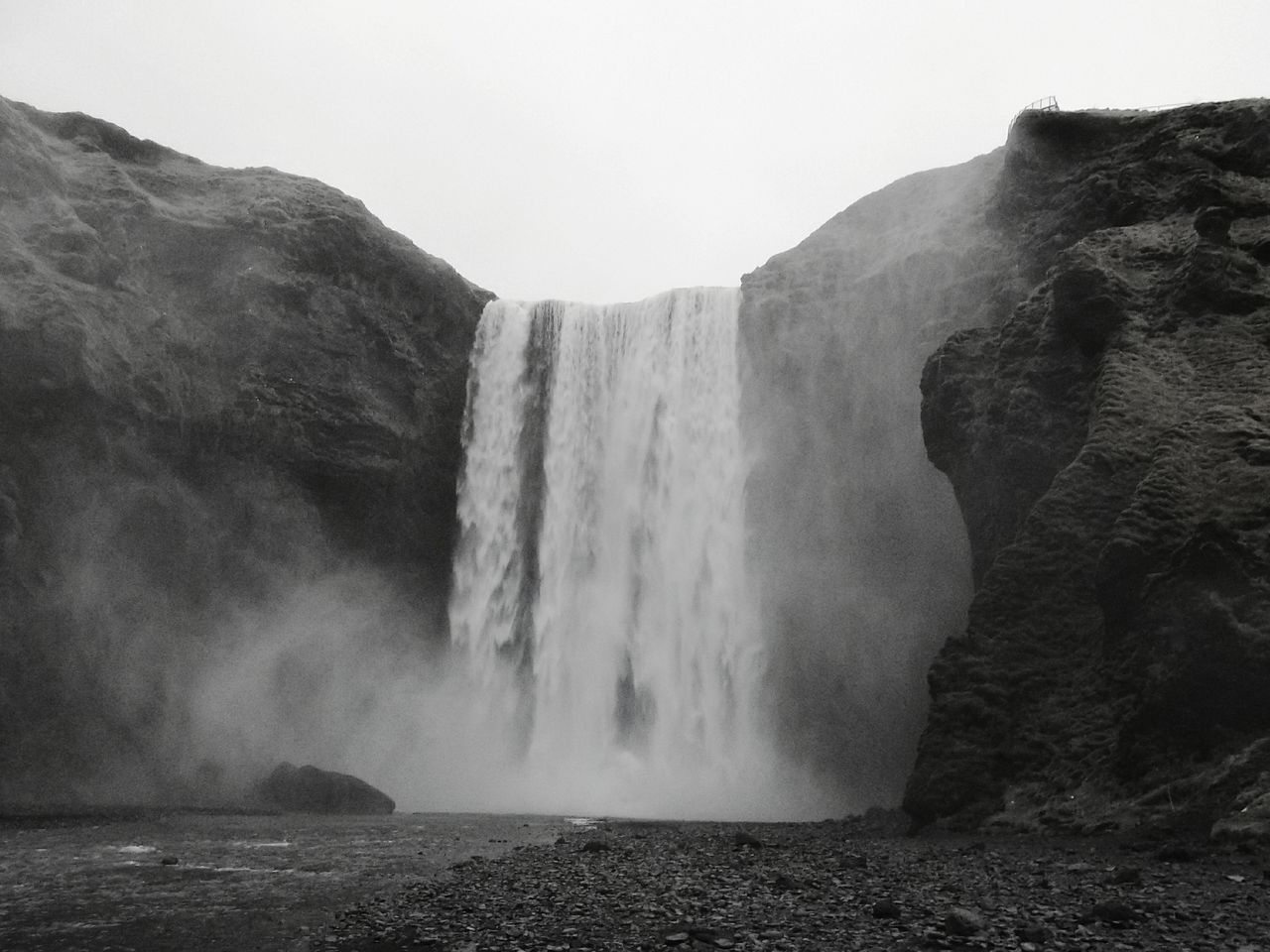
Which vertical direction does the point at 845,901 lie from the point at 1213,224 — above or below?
below

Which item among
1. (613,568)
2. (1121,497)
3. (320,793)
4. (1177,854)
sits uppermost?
(613,568)

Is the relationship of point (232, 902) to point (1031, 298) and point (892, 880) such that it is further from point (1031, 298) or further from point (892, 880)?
point (1031, 298)

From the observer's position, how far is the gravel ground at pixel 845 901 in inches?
338

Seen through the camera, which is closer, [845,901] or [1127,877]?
[845,901]

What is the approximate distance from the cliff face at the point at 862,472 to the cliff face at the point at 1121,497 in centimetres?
455

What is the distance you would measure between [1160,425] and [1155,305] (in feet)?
11.5

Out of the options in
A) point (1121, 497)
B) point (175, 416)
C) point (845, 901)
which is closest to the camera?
point (845, 901)

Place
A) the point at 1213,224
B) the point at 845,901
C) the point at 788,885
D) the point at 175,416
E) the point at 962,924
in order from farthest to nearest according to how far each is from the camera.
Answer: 1. the point at 175,416
2. the point at 1213,224
3. the point at 788,885
4. the point at 845,901
5. the point at 962,924

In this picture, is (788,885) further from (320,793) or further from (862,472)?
(862,472)

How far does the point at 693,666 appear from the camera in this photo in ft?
107

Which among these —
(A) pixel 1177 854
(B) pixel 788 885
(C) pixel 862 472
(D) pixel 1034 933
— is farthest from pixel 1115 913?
(C) pixel 862 472

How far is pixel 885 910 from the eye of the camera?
962cm

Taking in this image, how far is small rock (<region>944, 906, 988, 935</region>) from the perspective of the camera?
852 cm

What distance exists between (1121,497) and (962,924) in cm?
1162
